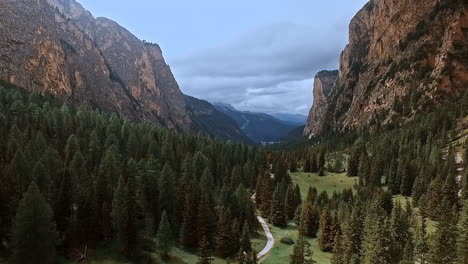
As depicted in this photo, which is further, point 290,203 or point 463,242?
point 290,203

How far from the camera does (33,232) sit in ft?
211

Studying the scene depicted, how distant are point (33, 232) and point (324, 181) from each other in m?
130

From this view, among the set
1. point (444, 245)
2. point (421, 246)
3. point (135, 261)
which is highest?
point (444, 245)

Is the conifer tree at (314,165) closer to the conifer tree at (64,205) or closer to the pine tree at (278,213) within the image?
the pine tree at (278,213)

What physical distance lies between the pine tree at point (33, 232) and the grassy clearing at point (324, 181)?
10176 centimetres

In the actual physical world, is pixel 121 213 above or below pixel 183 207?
below

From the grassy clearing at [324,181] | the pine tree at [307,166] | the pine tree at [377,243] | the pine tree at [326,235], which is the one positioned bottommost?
the pine tree at [326,235]

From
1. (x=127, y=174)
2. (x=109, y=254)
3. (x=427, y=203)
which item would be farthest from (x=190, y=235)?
(x=427, y=203)

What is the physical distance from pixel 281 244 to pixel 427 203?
41771 millimetres

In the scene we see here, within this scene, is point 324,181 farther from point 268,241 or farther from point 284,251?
point 284,251

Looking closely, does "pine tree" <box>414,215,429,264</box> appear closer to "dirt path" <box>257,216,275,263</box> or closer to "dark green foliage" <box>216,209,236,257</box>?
"dirt path" <box>257,216,275,263</box>

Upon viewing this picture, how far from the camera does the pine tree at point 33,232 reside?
63531mm

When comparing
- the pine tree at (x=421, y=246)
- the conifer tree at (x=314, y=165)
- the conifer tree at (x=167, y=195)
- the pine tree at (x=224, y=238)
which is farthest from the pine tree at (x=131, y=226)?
the conifer tree at (x=314, y=165)

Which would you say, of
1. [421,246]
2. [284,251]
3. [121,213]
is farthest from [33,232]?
[421,246]
